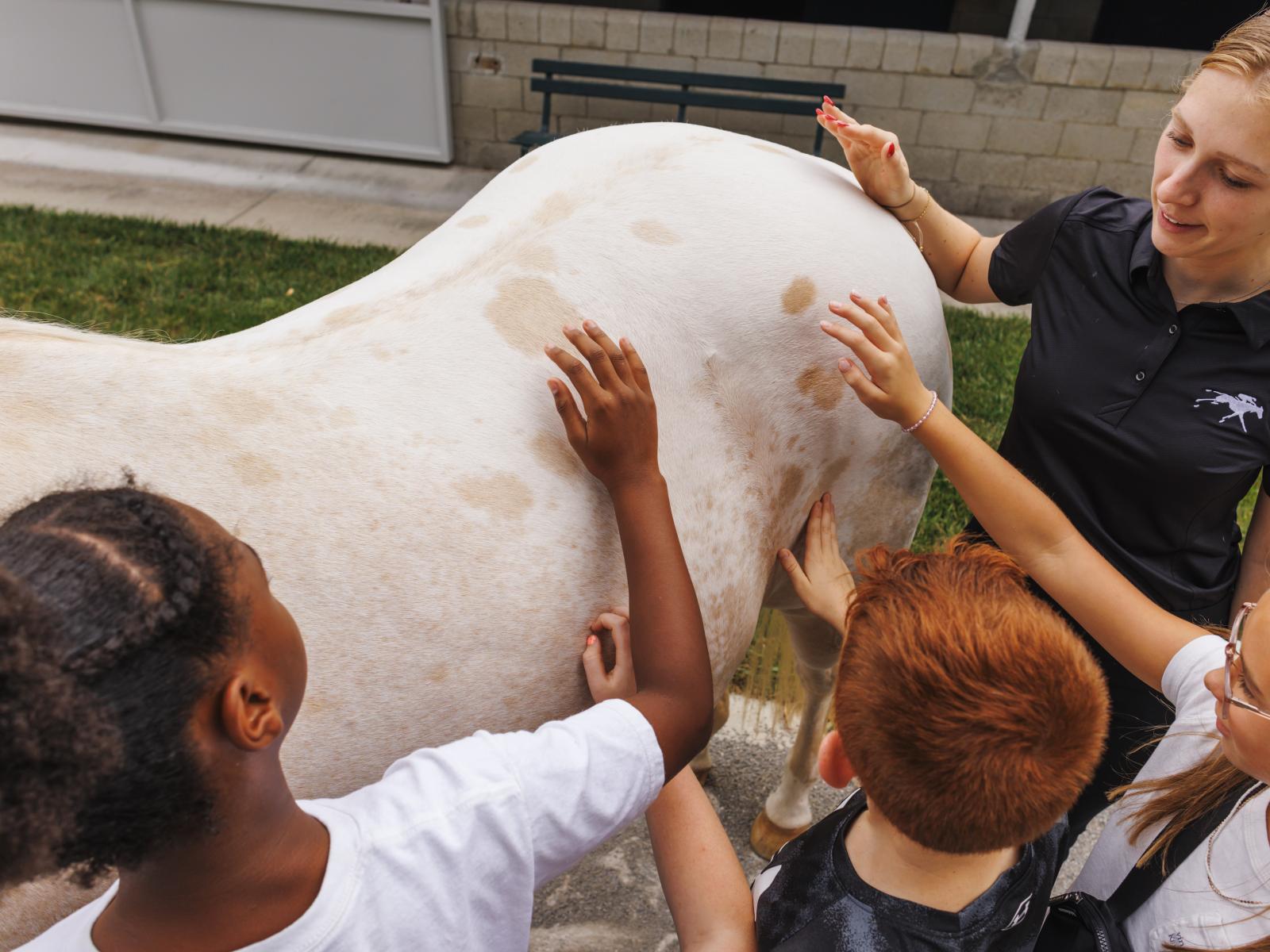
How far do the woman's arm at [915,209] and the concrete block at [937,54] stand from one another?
14.8 ft

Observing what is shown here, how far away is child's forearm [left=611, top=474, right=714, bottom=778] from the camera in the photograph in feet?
3.40

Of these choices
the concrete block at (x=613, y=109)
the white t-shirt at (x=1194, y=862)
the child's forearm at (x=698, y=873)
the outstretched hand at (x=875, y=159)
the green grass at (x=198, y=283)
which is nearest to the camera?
the white t-shirt at (x=1194, y=862)

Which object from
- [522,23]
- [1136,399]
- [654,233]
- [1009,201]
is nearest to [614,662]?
[654,233]

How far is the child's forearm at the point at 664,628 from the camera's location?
1037 mm

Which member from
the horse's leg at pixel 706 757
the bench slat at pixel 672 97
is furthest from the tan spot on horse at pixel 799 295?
the bench slat at pixel 672 97

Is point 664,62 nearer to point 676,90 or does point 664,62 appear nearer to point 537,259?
point 676,90

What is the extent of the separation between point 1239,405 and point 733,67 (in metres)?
5.18

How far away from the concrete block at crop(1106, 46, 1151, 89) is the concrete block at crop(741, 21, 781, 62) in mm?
2012

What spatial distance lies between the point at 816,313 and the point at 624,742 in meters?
0.77

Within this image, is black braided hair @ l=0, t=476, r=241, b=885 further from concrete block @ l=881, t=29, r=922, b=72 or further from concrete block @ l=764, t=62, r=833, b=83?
concrete block @ l=881, t=29, r=922, b=72

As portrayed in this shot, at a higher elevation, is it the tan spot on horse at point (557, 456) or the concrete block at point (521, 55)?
the tan spot on horse at point (557, 456)

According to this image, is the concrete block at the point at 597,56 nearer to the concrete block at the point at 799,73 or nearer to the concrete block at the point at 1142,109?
the concrete block at the point at 799,73

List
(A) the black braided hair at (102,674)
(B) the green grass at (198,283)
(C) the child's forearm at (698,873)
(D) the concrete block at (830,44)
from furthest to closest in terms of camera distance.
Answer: (D) the concrete block at (830,44) < (B) the green grass at (198,283) < (C) the child's forearm at (698,873) < (A) the black braided hair at (102,674)

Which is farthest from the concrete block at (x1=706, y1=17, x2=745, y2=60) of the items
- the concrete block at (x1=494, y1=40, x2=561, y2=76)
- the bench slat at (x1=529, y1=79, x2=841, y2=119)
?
the concrete block at (x1=494, y1=40, x2=561, y2=76)
